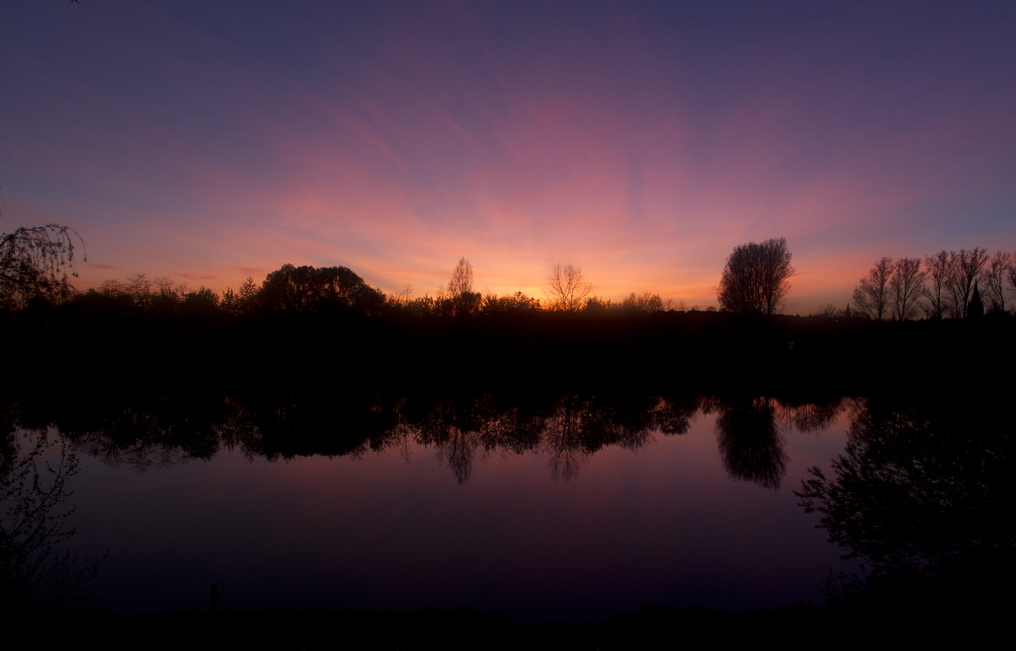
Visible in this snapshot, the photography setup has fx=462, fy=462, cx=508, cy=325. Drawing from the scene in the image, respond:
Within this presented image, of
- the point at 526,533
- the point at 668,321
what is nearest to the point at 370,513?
the point at 526,533

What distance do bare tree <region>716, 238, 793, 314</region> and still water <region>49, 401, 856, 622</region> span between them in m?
45.2

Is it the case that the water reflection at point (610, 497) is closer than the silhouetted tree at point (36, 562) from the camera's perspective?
No

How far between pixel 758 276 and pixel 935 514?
55861mm

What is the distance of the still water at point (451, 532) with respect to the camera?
25.3ft

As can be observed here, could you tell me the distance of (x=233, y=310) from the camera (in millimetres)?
43500

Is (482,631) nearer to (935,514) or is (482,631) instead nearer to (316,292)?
(935,514)

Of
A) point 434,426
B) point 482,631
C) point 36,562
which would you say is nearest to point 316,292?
point 434,426

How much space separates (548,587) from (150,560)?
7503 mm

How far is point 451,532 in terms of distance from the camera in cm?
1014

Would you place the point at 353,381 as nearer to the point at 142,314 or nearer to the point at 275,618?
the point at 142,314

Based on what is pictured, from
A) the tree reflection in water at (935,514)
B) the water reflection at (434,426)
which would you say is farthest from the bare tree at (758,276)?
the tree reflection in water at (935,514)

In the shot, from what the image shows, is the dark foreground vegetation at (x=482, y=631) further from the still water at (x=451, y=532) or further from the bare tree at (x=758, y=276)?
the bare tree at (x=758, y=276)

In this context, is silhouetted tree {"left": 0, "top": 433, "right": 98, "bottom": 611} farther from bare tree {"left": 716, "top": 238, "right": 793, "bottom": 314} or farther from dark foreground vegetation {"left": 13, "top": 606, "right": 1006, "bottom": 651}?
bare tree {"left": 716, "top": 238, "right": 793, "bottom": 314}

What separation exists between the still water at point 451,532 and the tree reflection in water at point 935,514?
3.45 feet
